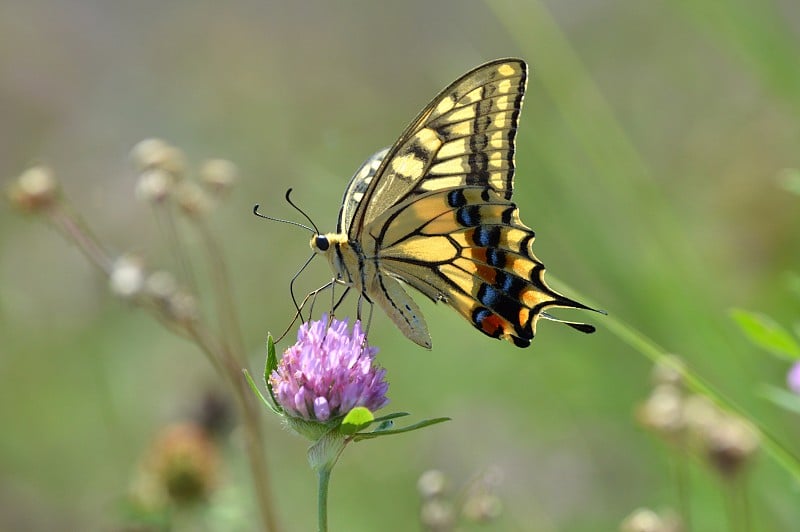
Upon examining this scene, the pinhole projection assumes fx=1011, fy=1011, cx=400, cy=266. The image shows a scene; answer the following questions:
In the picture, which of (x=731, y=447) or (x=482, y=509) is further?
(x=731, y=447)

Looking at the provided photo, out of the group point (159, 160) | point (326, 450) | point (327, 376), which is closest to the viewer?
point (326, 450)

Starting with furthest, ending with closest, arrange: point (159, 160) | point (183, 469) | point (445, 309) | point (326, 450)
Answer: point (445, 309)
point (183, 469)
point (159, 160)
point (326, 450)

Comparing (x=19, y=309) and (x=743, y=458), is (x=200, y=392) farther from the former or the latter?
(x=743, y=458)

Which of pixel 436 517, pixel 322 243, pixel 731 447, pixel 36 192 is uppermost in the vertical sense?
pixel 36 192

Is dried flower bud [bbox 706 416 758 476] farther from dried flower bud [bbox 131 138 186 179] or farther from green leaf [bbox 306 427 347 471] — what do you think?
dried flower bud [bbox 131 138 186 179]

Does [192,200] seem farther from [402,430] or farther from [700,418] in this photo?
[700,418]

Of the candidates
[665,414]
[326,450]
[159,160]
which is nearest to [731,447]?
[665,414]

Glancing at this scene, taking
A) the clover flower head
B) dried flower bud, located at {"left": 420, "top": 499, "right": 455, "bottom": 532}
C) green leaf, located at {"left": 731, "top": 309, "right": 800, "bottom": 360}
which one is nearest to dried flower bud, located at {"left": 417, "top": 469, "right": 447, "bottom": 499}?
dried flower bud, located at {"left": 420, "top": 499, "right": 455, "bottom": 532}
